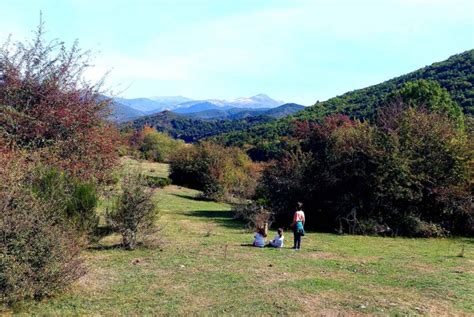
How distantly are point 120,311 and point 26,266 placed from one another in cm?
171

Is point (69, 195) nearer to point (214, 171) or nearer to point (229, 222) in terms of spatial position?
point (229, 222)

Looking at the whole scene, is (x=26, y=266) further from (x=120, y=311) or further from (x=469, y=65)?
(x=469, y=65)

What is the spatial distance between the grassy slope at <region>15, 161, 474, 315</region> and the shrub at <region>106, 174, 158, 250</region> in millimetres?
506

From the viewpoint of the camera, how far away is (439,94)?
137 ft

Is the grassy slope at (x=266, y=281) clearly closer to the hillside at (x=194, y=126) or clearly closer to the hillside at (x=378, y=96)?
the hillside at (x=378, y=96)

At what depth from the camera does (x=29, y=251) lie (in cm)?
715

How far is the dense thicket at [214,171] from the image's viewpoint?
33250mm

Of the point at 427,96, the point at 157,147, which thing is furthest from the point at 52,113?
the point at 157,147

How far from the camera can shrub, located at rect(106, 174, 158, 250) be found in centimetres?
→ 1188

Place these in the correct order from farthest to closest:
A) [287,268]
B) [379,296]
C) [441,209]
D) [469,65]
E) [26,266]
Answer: [469,65], [441,209], [287,268], [379,296], [26,266]

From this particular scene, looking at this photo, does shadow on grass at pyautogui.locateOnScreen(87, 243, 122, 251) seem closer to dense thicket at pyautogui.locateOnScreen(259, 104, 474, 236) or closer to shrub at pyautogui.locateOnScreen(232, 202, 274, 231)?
shrub at pyautogui.locateOnScreen(232, 202, 274, 231)

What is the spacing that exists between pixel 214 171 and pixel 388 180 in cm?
1841

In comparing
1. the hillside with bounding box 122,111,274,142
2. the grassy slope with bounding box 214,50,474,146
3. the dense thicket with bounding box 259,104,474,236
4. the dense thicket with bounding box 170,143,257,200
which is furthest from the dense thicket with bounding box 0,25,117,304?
the hillside with bounding box 122,111,274,142

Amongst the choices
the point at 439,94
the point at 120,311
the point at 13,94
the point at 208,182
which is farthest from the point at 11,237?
the point at 439,94
